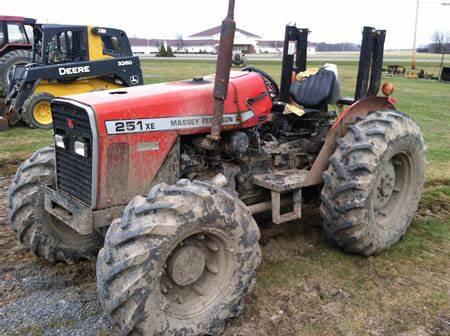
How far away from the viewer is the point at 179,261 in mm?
3291

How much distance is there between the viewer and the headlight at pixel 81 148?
354cm

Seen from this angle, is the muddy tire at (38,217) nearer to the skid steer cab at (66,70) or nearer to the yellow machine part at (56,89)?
the skid steer cab at (66,70)

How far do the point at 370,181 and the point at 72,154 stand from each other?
2.46m

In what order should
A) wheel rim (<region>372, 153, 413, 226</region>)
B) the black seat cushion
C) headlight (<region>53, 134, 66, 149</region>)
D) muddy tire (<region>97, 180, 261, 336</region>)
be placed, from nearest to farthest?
muddy tire (<region>97, 180, 261, 336</region>)
headlight (<region>53, 134, 66, 149</region>)
wheel rim (<region>372, 153, 413, 226</region>)
the black seat cushion

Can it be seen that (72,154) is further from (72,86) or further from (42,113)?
(72,86)

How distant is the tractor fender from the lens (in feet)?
14.7

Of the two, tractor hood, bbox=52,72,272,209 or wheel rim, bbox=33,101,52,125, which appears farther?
wheel rim, bbox=33,101,52,125

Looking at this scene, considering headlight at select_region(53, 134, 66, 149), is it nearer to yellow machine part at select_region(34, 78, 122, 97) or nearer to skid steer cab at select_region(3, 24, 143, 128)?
skid steer cab at select_region(3, 24, 143, 128)

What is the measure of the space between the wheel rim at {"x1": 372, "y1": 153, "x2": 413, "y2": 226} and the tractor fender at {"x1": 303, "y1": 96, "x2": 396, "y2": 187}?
50 cm

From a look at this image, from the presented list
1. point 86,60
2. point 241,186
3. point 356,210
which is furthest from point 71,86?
point 356,210

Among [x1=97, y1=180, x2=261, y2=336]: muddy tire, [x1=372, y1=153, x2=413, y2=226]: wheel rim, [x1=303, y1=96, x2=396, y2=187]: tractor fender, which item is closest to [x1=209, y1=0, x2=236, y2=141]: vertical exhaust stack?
[x1=97, y1=180, x2=261, y2=336]: muddy tire

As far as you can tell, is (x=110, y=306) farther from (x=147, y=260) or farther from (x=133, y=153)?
(x=133, y=153)

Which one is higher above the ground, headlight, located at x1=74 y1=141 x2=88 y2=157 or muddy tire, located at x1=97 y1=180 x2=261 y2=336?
headlight, located at x1=74 y1=141 x2=88 y2=157

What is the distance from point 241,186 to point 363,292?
4.58 feet
